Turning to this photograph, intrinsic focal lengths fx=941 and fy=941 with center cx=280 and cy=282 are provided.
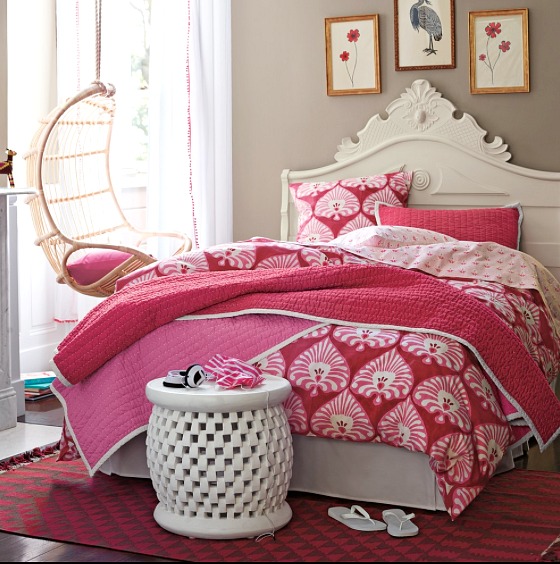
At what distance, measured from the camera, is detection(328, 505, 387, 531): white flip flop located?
238 centimetres

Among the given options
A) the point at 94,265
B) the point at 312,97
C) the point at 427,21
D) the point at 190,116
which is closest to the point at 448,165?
the point at 427,21

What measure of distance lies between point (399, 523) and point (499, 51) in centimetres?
267

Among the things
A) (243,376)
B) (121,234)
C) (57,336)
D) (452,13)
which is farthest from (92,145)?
(243,376)

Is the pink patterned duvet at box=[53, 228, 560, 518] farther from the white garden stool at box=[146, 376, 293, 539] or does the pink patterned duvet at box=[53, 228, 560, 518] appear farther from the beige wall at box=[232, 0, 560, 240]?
the beige wall at box=[232, 0, 560, 240]

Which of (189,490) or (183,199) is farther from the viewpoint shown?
(183,199)

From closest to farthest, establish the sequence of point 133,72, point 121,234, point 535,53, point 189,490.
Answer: point 189,490, point 535,53, point 121,234, point 133,72

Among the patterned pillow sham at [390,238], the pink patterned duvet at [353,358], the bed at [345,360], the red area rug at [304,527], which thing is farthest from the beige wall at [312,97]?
the red area rug at [304,527]

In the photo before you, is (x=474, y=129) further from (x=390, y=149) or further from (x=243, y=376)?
(x=243, y=376)

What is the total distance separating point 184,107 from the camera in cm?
483

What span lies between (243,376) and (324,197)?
7.26 ft

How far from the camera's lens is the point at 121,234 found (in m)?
4.88

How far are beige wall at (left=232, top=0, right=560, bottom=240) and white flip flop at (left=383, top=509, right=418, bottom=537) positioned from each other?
7.68 ft

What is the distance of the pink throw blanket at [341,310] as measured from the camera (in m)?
2.61

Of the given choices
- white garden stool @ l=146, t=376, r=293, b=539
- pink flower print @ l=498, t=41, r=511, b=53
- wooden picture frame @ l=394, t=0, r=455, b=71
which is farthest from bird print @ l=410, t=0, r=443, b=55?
white garden stool @ l=146, t=376, r=293, b=539
